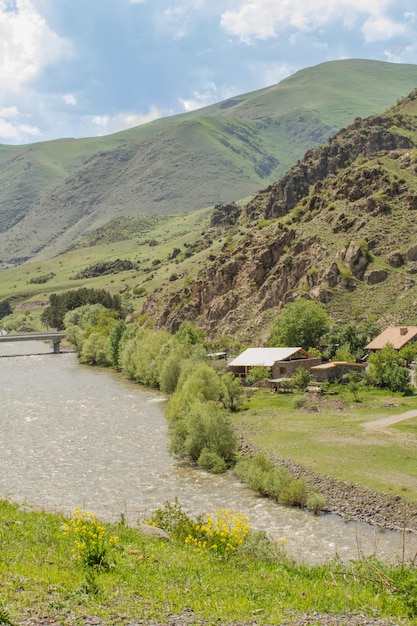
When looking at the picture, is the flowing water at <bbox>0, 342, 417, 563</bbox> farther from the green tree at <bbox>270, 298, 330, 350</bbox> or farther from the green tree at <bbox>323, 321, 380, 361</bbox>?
the green tree at <bbox>323, 321, 380, 361</bbox>

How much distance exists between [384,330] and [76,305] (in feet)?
331

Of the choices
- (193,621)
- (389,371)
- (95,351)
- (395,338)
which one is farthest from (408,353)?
(193,621)

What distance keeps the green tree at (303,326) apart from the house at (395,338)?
7.63 metres

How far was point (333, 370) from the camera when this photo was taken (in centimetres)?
6962

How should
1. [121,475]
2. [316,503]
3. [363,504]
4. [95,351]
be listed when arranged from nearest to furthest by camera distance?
[316,503], [363,504], [121,475], [95,351]

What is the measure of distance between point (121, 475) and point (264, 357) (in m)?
39.2

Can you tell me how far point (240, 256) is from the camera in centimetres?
11212

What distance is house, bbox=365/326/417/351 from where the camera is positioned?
73.2m

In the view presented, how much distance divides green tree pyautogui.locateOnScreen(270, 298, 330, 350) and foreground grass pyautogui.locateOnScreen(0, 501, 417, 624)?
63398 mm

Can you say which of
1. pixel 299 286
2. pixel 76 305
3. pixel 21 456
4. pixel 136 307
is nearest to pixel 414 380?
pixel 299 286

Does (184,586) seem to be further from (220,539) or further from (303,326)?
(303,326)

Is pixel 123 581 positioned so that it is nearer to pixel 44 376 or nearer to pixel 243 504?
pixel 243 504

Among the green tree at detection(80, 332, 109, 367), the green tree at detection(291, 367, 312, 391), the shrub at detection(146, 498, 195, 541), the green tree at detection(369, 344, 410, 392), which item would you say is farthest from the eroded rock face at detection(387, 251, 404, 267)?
the shrub at detection(146, 498, 195, 541)

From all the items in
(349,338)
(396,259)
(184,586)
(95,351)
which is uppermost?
(396,259)
